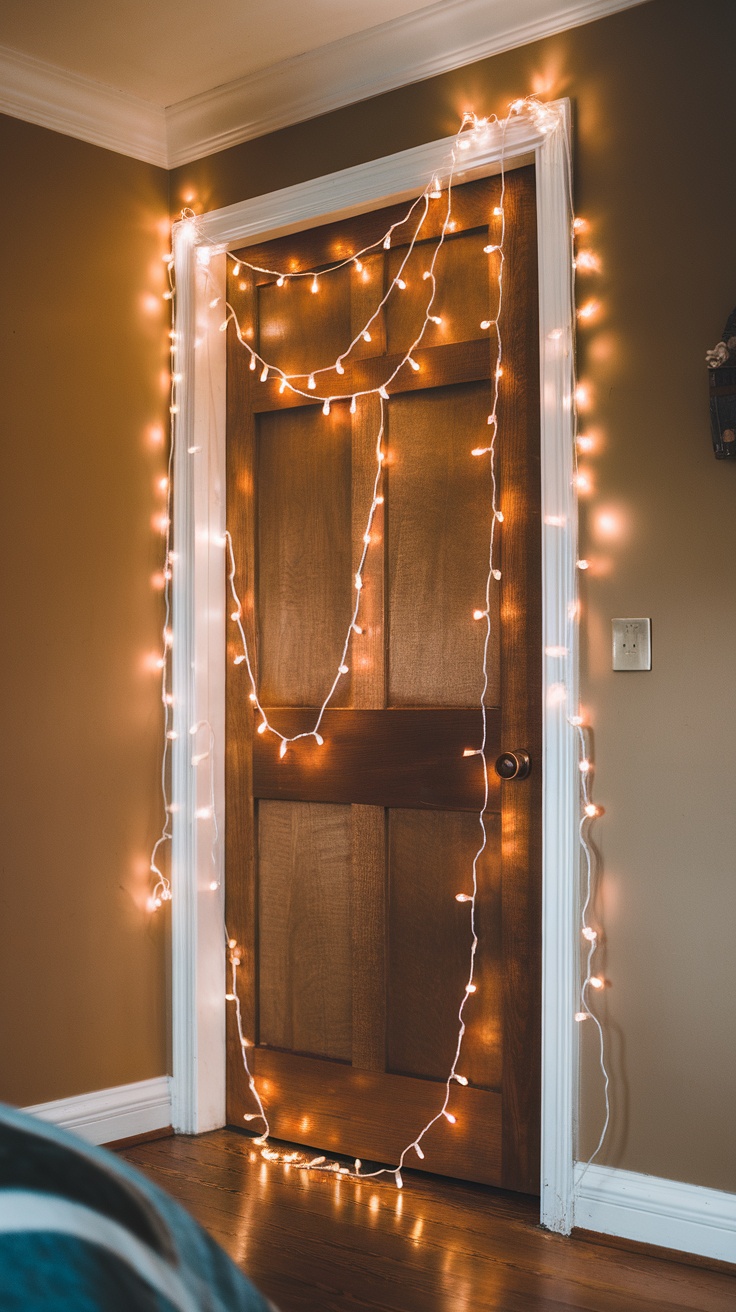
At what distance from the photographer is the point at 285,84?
9.53 ft

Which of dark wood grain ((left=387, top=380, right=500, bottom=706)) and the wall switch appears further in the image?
dark wood grain ((left=387, top=380, right=500, bottom=706))

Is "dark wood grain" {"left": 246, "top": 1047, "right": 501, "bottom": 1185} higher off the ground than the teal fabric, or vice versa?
the teal fabric

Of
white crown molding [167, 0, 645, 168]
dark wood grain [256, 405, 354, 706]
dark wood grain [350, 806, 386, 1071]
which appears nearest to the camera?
white crown molding [167, 0, 645, 168]

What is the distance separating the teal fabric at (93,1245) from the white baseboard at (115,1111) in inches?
88.8

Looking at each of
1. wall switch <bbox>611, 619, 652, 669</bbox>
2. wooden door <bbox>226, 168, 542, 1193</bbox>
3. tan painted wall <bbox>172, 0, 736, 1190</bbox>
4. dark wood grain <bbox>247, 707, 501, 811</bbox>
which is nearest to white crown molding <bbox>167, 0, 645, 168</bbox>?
tan painted wall <bbox>172, 0, 736, 1190</bbox>

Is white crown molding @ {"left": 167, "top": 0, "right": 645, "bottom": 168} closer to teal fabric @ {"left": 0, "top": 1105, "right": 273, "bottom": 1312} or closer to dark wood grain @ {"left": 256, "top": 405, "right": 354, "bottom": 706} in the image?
dark wood grain @ {"left": 256, "top": 405, "right": 354, "bottom": 706}

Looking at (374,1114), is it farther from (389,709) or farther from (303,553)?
(303,553)

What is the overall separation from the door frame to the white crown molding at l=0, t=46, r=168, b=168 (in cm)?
25

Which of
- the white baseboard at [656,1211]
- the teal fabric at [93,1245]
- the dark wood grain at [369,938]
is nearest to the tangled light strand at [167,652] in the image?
the dark wood grain at [369,938]

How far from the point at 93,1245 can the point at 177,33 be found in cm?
280

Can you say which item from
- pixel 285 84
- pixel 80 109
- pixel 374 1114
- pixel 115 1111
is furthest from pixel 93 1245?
pixel 80 109

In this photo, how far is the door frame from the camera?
243cm

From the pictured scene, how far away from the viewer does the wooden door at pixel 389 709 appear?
259 cm

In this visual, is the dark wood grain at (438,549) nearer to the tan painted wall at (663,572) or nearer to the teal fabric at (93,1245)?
Answer: the tan painted wall at (663,572)
